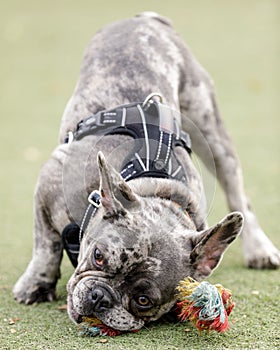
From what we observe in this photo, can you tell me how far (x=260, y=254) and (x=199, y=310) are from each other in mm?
1555

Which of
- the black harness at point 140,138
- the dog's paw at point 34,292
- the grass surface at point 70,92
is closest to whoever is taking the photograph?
the grass surface at point 70,92

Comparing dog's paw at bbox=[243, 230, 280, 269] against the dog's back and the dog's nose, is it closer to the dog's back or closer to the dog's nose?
the dog's back

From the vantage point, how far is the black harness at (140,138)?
343 centimetres

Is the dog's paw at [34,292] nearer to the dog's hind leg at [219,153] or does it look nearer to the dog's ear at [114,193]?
the dog's ear at [114,193]

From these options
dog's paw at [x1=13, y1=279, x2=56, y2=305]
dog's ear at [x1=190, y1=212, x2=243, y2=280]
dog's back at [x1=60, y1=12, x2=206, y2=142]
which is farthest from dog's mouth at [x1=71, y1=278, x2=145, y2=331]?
dog's back at [x1=60, y1=12, x2=206, y2=142]

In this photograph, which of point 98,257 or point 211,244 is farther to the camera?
point 211,244

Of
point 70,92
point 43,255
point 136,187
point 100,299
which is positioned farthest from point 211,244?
point 70,92

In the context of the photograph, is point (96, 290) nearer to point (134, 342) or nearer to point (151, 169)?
point (134, 342)

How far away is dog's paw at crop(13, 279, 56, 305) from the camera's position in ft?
12.2

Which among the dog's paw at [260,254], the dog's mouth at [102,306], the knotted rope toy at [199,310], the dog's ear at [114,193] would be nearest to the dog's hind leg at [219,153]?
the dog's paw at [260,254]

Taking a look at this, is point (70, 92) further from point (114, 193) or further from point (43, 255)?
point (114, 193)

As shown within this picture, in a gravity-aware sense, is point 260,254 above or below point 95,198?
below

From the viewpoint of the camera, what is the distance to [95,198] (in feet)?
10.9

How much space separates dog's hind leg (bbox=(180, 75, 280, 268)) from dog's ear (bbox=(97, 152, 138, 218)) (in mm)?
1236
